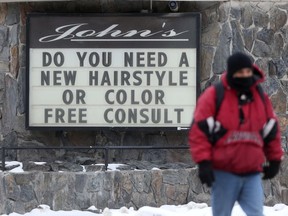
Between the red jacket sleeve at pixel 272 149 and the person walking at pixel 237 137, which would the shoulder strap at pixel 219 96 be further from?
the red jacket sleeve at pixel 272 149

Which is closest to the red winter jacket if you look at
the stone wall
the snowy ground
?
the snowy ground

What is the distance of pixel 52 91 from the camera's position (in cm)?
1058

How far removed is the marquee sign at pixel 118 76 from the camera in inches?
415

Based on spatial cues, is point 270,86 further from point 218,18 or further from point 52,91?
point 52,91

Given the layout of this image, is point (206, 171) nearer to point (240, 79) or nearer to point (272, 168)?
point (272, 168)

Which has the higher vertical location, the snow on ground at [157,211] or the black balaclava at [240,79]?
the black balaclava at [240,79]

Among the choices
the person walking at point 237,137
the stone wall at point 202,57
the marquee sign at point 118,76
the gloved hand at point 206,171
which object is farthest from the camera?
the stone wall at point 202,57

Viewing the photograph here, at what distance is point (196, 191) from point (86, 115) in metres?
2.00

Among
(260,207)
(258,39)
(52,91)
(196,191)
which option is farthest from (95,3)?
(260,207)

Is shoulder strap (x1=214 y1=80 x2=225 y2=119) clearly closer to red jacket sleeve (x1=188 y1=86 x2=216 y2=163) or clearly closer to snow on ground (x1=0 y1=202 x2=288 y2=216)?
red jacket sleeve (x1=188 y1=86 x2=216 y2=163)

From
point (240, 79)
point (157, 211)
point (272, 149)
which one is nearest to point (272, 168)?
point (272, 149)

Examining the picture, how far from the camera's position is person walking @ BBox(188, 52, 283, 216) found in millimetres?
5301

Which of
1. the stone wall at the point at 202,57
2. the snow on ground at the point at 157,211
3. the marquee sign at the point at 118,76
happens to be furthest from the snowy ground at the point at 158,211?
the marquee sign at the point at 118,76

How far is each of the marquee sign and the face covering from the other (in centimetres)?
512
